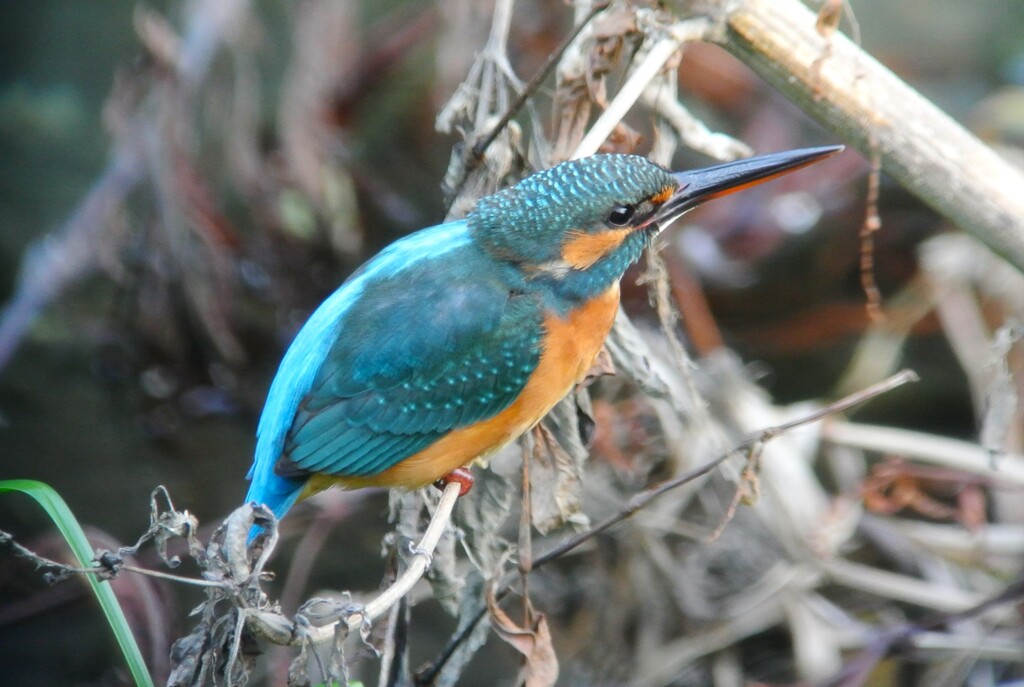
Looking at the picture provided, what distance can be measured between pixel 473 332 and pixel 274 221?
2.22m

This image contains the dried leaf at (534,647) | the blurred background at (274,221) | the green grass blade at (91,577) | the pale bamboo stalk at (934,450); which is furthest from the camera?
the blurred background at (274,221)

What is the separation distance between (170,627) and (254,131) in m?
1.96

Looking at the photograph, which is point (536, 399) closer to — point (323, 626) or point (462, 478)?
point (462, 478)

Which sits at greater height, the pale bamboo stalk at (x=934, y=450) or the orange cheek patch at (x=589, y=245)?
the orange cheek patch at (x=589, y=245)

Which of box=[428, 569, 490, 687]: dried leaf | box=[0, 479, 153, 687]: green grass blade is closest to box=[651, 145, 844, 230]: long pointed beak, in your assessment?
box=[428, 569, 490, 687]: dried leaf

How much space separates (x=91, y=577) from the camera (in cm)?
169

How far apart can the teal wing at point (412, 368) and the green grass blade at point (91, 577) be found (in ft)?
1.35

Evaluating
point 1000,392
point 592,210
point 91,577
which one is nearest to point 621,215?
point 592,210

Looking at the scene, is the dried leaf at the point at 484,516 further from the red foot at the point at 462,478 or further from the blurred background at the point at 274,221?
the blurred background at the point at 274,221

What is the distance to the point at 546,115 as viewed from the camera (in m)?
4.20

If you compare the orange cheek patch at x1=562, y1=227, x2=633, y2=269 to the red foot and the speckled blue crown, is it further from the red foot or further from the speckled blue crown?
the red foot

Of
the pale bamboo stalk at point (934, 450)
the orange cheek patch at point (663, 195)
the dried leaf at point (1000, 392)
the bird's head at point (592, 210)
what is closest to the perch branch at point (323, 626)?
the bird's head at point (592, 210)

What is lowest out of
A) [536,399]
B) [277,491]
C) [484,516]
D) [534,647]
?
[534,647]

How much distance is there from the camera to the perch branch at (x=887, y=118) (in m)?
1.96
